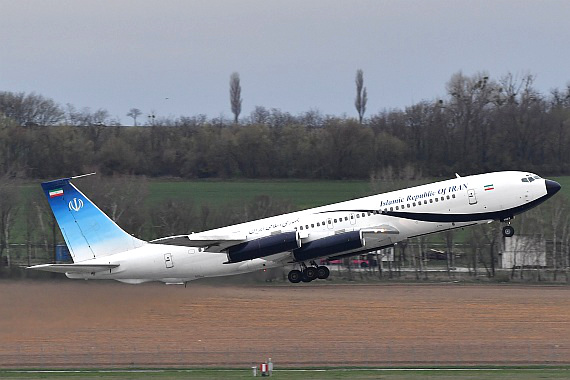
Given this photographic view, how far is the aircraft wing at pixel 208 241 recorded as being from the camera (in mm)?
47344

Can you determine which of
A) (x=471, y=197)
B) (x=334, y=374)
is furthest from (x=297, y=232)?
(x=471, y=197)

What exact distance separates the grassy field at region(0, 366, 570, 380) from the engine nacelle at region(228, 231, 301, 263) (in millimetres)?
5771

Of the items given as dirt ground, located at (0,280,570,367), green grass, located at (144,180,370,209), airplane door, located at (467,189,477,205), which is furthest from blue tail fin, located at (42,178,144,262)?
green grass, located at (144,180,370,209)

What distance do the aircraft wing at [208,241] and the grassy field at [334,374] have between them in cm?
605

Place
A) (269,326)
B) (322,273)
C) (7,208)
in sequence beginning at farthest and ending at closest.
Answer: (7,208) < (269,326) < (322,273)

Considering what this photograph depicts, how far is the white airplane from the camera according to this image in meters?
47.3

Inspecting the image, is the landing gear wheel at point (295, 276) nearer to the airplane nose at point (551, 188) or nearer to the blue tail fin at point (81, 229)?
the blue tail fin at point (81, 229)

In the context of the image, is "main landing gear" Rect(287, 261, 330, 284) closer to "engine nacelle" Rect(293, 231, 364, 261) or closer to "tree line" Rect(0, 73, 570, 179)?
"engine nacelle" Rect(293, 231, 364, 261)

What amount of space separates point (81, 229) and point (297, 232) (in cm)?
1024

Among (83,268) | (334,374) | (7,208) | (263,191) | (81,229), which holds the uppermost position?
(263,191)

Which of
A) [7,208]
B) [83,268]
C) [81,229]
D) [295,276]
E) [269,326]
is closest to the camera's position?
[83,268]

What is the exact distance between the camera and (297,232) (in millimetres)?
48000

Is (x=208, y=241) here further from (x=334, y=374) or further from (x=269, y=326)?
(x=269, y=326)

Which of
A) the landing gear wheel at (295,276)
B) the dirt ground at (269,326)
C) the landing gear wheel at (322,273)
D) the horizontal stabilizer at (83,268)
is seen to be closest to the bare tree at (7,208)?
the dirt ground at (269,326)
